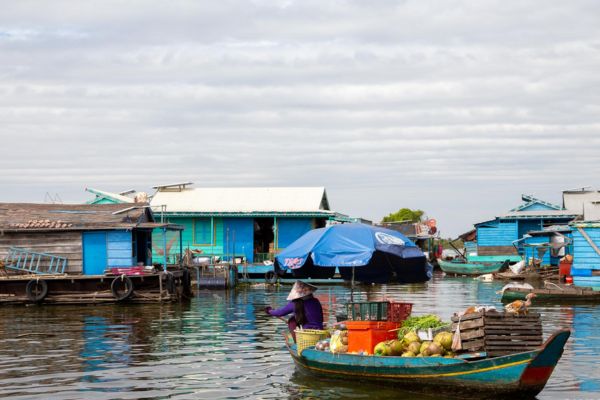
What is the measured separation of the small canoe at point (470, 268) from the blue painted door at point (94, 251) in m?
25.2

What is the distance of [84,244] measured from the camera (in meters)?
32.0

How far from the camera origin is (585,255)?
31047mm

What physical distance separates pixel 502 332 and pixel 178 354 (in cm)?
802

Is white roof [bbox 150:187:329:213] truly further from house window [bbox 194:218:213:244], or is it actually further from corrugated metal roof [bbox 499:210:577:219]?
corrugated metal roof [bbox 499:210:577:219]

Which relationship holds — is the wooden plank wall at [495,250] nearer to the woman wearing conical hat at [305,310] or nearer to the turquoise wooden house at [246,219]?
the turquoise wooden house at [246,219]

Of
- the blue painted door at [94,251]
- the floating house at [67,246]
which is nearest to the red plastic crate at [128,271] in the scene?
the floating house at [67,246]

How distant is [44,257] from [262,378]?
62.9 feet

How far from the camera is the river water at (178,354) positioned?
13852 mm

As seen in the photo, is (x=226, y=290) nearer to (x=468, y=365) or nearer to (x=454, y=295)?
(x=454, y=295)

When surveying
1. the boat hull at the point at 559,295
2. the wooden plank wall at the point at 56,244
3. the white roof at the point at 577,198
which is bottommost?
the boat hull at the point at 559,295

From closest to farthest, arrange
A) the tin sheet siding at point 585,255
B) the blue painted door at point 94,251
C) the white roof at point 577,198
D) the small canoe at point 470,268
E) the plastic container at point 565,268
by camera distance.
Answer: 1. the tin sheet siding at point 585,255
2. the blue painted door at point 94,251
3. the plastic container at point 565,268
4. the small canoe at point 470,268
5. the white roof at point 577,198

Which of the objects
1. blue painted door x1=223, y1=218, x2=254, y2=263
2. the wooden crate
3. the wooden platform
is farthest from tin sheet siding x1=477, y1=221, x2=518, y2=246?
the wooden crate

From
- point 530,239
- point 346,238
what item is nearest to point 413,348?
point 346,238

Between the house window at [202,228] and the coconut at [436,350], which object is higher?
the house window at [202,228]
